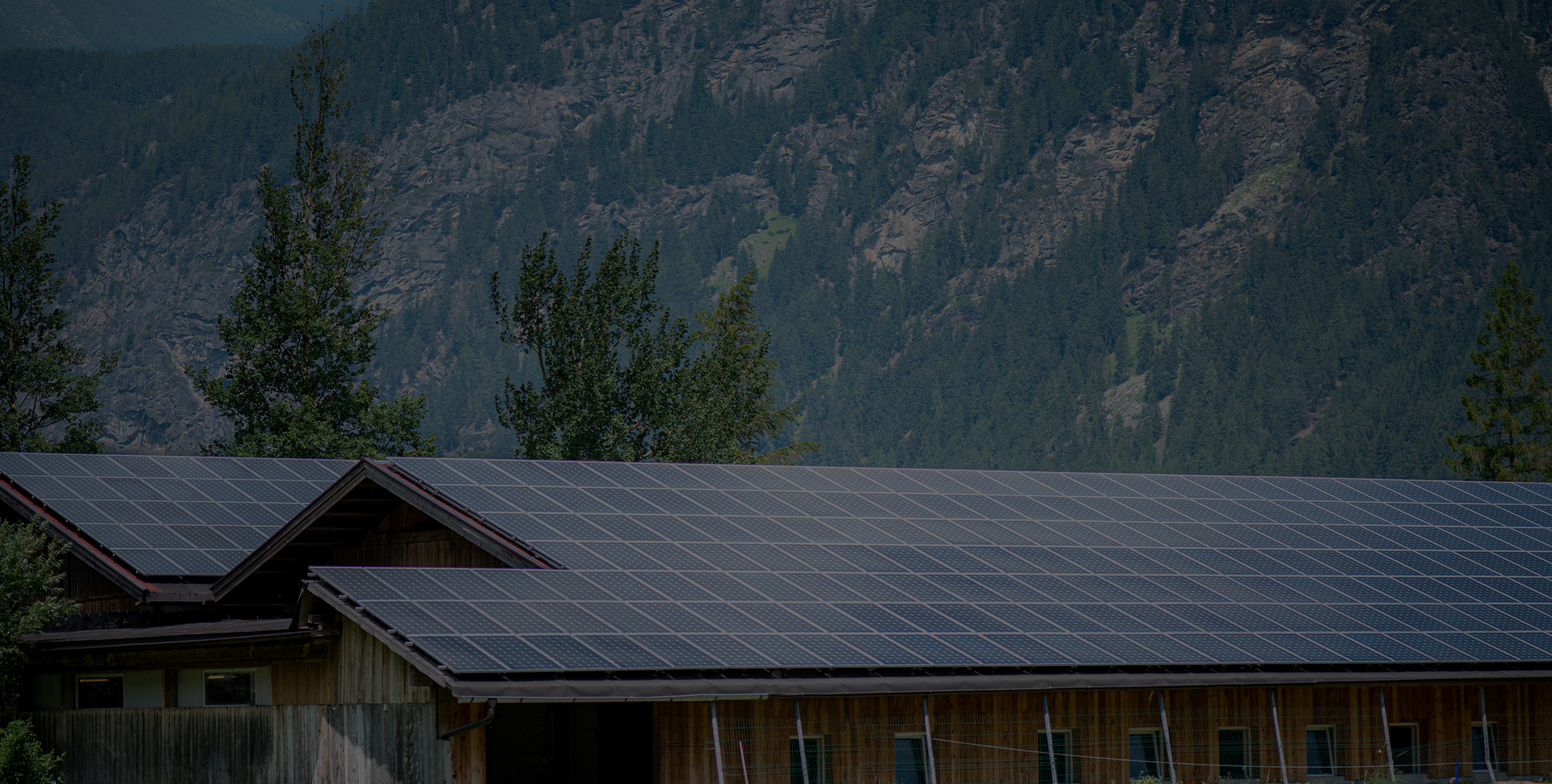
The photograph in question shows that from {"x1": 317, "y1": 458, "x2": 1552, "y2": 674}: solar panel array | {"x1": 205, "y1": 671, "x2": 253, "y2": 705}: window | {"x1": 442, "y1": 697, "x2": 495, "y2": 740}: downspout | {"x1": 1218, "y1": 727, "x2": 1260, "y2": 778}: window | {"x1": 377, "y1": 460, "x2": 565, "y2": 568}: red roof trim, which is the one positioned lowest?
{"x1": 1218, "y1": 727, "x2": 1260, "y2": 778}: window

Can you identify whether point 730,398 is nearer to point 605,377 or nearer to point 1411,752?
point 605,377

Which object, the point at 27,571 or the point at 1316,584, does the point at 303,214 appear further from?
the point at 1316,584

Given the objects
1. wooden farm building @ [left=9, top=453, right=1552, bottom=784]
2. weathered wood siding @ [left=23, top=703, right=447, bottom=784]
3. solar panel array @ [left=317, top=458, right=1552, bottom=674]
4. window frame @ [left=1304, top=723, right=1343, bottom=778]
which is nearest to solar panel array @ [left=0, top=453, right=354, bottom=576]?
wooden farm building @ [left=9, top=453, right=1552, bottom=784]

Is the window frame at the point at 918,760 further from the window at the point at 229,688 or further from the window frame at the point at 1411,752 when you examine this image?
the window at the point at 229,688

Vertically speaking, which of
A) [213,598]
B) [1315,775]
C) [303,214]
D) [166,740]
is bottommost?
[1315,775]

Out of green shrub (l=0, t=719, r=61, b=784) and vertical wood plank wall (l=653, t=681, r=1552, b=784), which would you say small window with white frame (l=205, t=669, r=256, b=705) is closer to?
green shrub (l=0, t=719, r=61, b=784)

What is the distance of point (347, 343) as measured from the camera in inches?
2371

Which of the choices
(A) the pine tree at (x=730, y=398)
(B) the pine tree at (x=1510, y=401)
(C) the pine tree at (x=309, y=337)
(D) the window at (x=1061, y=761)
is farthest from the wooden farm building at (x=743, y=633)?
(B) the pine tree at (x=1510, y=401)

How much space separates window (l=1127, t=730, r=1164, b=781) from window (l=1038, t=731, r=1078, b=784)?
1069 millimetres

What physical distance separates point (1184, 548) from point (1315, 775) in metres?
5.57

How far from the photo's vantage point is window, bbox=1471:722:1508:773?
29953 millimetres

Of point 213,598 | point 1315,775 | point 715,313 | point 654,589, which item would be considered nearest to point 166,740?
point 213,598

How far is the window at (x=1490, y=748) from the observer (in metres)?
30.0

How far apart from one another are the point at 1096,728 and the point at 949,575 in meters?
3.70
